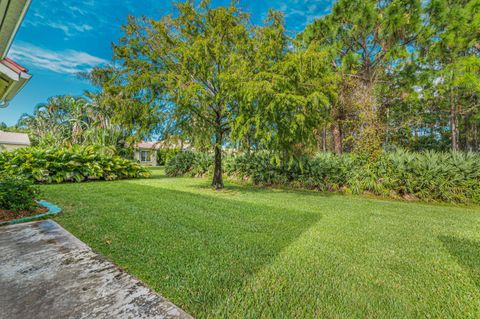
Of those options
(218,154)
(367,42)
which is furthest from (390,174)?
(367,42)

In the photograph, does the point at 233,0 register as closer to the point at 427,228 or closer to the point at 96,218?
the point at 96,218

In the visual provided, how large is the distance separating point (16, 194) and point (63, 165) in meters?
5.75

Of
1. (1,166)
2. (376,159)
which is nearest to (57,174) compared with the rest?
(1,166)

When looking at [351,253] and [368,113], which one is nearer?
[351,253]

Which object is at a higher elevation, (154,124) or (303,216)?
(154,124)

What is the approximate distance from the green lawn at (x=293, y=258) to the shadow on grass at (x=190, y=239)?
1 cm

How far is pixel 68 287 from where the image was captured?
1.87 m

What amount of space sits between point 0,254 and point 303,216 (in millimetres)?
4677

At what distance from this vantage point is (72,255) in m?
2.47

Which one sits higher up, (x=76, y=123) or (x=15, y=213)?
(x=76, y=123)

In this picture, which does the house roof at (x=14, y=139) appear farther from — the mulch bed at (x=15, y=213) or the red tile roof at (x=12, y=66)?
the red tile roof at (x=12, y=66)

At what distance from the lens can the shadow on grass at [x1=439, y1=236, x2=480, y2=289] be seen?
238 centimetres

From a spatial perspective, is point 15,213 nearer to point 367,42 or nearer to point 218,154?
point 218,154

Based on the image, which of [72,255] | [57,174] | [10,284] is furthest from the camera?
[57,174]
